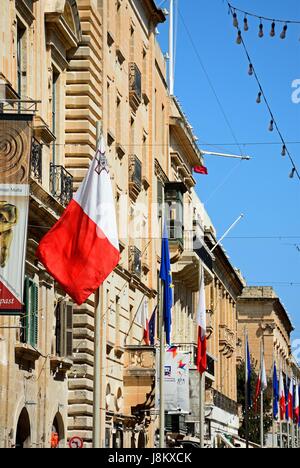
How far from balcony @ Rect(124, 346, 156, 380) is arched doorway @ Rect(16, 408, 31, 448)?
1525cm

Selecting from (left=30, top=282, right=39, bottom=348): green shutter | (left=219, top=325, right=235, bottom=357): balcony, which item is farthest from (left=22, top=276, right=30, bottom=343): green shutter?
(left=219, top=325, right=235, bottom=357): balcony

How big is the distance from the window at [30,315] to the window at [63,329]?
2.83 m

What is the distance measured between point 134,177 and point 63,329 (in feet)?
44.4

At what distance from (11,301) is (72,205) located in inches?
102

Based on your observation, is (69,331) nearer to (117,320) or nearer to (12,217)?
(117,320)

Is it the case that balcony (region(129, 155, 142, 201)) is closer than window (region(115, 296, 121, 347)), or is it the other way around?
window (region(115, 296, 121, 347))

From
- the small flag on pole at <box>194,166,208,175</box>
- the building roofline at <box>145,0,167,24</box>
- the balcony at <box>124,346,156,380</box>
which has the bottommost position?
the balcony at <box>124,346,156,380</box>

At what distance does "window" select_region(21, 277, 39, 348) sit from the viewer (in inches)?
1390

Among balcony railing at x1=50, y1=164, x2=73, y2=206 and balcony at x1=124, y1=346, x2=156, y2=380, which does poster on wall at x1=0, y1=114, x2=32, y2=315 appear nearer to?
balcony railing at x1=50, y1=164, x2=73, y2=206

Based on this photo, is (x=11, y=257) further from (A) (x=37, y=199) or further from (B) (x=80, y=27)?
(B) (x=80, y=27)

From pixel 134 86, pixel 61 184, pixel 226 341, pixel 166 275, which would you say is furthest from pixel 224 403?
pixel 61 184

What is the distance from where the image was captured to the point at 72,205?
2436 centimetres

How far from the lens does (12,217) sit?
26.2 meters

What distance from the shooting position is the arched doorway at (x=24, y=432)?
35312 millimetres
